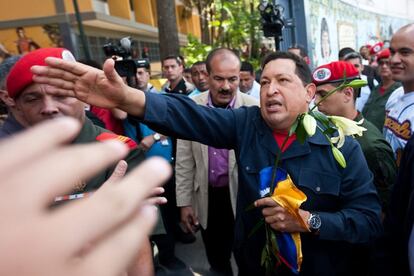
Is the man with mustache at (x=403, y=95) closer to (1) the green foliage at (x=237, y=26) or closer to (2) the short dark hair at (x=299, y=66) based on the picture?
(2) the short dark hair at (x=299, y=66)

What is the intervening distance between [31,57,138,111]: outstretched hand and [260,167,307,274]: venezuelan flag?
75cm

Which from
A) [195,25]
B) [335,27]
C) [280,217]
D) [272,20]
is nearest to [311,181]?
[280,217]

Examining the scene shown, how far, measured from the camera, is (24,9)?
11820 millimetres

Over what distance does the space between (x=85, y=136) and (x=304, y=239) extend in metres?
1.10

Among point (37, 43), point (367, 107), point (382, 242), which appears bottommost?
point (382, 242)

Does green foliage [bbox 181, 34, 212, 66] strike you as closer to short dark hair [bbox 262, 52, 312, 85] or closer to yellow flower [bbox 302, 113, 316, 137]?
short dark hair [bbox 262, 52, 312, 85]

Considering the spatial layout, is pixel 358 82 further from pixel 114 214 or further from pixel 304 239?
pixel 114 214

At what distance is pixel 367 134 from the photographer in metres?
2.31

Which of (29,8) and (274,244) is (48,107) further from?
(29,8)

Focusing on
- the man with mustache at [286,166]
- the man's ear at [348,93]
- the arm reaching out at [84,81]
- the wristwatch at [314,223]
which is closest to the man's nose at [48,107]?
the arm reaching out at [84,81]

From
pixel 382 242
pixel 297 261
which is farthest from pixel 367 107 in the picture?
pixel 297 261

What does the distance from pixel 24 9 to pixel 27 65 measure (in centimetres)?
1229

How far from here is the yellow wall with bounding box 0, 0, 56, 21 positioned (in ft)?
38.2

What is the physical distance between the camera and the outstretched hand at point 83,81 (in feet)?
4.12
